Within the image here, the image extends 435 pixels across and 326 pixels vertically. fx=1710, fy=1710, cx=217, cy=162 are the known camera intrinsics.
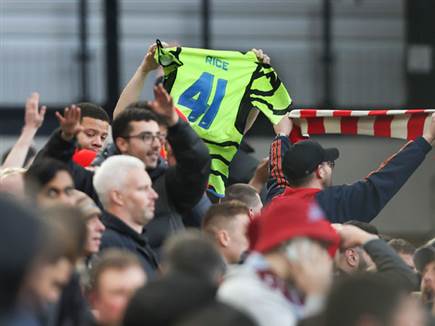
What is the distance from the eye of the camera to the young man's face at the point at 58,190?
7.84 metres

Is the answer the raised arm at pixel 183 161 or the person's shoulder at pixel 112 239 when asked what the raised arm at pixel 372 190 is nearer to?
the raised arm at pixel 183 161

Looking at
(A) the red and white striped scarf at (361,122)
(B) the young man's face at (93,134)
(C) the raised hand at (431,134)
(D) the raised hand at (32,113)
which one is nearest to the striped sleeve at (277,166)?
(A) the red and white striped scarf at (361,122)

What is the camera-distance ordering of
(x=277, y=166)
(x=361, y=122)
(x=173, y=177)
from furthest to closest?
(x=361, y=122) < (x=277, y=166) < (x=173, y=177)

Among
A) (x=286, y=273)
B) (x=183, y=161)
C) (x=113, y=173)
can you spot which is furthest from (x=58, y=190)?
(x=286, y=273)

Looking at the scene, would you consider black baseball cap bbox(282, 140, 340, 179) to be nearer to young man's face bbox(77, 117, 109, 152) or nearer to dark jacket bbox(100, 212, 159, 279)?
young man's face bbox(77, 117, 109, 152)

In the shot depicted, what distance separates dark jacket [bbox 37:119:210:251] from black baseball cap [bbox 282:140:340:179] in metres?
0.96

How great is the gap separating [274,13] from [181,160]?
8344 millimetres

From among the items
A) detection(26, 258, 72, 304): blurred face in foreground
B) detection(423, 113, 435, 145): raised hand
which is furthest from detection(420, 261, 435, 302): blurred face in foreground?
detection(26, 258, 72, 304): blurred face in foreground

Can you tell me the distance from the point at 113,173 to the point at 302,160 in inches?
67.2

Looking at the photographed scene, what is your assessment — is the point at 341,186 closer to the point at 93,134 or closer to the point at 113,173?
the point at 93,134

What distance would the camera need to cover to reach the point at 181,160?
8742mm

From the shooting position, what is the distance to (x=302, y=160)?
9711mm

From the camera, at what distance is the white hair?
829 centimetres

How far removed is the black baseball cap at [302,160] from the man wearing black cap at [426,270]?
2.69ft
